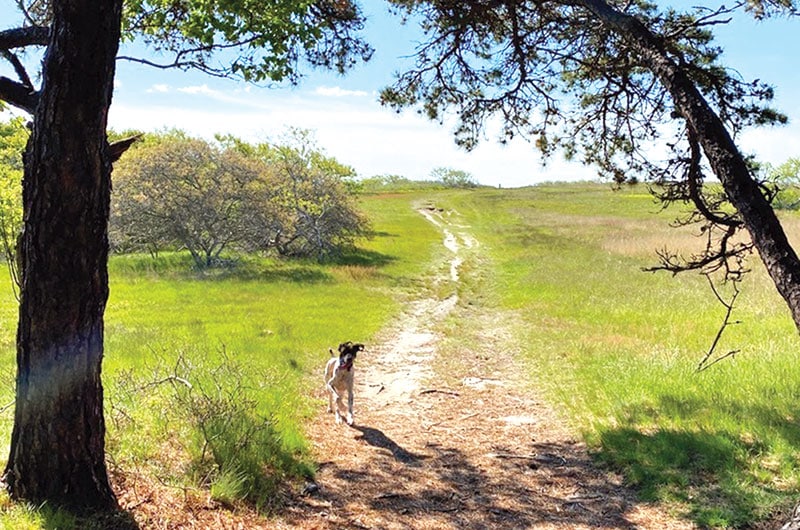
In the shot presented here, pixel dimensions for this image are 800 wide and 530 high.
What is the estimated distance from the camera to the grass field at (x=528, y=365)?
5.30m

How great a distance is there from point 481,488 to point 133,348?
24.1 ft

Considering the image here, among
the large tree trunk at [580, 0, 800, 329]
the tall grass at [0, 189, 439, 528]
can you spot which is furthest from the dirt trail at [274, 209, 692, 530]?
the large tree trunk at [580, 0, 800, 329]

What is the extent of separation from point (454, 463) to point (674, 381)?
377 centimetres

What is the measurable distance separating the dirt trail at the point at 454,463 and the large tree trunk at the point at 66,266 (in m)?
1.74

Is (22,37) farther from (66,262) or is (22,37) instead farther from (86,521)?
(86,521)

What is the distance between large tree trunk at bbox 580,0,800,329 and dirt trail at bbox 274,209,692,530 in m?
2.26

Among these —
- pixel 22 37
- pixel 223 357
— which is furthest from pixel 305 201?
pixel 22 37

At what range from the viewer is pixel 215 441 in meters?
5.21

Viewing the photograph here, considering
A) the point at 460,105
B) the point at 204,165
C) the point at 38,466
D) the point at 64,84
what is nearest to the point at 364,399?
the point at 460,105

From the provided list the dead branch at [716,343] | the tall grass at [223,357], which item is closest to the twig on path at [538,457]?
the dead branch at [716,343]

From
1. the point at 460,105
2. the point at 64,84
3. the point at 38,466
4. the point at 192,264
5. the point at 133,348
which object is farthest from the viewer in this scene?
the point at 192,264

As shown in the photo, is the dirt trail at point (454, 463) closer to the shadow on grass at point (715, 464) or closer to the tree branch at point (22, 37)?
the shadow on grass at point (715, 464)

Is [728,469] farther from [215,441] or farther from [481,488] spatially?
[215,441]

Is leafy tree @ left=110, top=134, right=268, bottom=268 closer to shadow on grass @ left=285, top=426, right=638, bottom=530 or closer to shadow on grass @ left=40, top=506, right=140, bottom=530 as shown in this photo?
shadow on grass @ left=285, top=426, right=638, bottom=530
